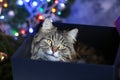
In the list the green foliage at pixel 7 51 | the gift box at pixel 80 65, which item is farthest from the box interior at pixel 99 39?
the green foliage at pixel 7 51

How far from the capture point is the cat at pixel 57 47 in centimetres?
125

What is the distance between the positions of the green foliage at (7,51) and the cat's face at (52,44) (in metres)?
0.17

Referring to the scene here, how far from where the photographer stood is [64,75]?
1.08 m

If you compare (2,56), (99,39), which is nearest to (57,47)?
(99,39)

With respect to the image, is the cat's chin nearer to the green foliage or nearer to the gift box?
the gift box

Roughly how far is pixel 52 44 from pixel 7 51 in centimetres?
34

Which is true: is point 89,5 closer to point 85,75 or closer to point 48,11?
point 48,11

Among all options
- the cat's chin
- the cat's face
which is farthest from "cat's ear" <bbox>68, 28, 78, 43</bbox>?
the cat's chin

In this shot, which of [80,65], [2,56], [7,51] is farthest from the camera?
[7,51]

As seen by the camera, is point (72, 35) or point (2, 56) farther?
point (2, 56)

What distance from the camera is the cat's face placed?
1247 millimetres

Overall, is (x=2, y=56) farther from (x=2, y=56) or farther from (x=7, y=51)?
(x=7, y=51)

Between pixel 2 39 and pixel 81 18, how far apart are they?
717 mm

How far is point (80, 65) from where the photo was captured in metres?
1.04
